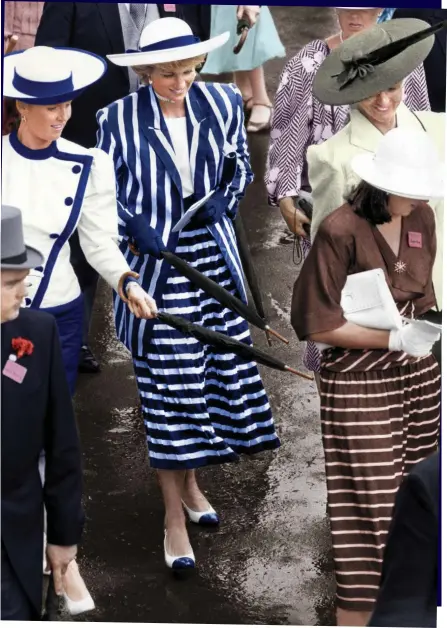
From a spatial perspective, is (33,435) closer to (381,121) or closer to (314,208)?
(314,208)

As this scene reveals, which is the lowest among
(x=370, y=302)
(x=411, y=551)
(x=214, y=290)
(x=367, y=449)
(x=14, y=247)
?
(x=367, y=449)

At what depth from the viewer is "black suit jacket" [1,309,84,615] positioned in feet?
15.7

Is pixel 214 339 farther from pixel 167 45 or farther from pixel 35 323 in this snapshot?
pixel 35 323

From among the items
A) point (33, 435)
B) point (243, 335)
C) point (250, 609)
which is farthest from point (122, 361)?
point (33, 435)

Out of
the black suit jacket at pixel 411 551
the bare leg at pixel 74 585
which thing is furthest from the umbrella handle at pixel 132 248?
the black suit jacket at pixel 411 551

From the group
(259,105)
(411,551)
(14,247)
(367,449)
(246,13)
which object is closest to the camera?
(411,551)

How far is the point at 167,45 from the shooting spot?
571 cm

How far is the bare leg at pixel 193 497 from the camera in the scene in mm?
6209

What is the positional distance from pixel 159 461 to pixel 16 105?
1331 millimetres

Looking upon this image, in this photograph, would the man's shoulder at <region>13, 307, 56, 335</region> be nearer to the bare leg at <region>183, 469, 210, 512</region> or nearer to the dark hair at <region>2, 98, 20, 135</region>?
A: the dark hair at <region>2, 98, 20, 135</region>

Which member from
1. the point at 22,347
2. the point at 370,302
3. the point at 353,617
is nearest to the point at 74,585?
the point at 353,617

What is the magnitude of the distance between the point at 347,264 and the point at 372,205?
197mm

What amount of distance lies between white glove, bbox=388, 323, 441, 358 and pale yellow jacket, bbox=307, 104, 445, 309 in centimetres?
24

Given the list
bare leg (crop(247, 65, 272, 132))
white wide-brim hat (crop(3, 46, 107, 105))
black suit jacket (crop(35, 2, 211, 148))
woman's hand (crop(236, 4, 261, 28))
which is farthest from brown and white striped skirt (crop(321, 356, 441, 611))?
bare leg (crop(247, 65, 272, 132))
